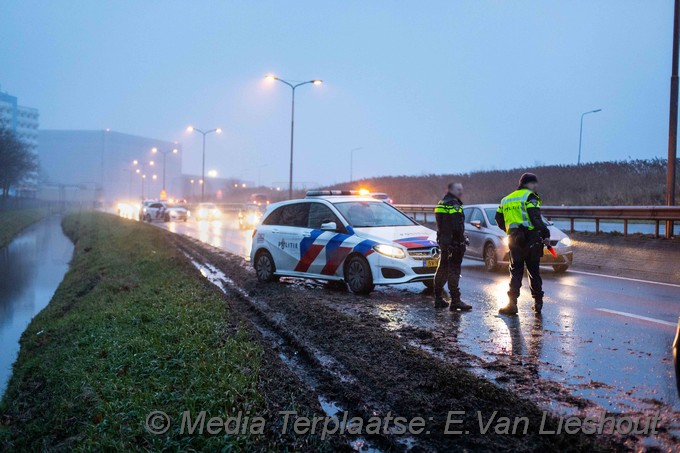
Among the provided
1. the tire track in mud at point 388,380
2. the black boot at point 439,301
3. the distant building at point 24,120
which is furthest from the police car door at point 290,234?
the distant building at point 24,120

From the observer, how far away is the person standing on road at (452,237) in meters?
9.12

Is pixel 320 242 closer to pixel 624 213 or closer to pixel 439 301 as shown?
pixel 439 301

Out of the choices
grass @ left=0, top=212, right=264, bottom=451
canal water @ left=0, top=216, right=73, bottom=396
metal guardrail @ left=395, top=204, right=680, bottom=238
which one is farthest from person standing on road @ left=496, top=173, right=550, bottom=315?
metal guardrail @ left=395, top=204, right=680, bottom=238

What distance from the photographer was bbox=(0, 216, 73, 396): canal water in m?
12.5

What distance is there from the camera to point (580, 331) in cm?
775

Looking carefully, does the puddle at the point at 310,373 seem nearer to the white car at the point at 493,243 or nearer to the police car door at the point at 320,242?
the police car door at the point at 320,242

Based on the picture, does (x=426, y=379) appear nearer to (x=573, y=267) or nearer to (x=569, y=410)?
(x=569, y=410)

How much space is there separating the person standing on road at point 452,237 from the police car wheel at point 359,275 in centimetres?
160

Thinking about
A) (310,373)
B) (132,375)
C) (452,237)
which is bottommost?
(132,375)

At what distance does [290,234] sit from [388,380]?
709cm

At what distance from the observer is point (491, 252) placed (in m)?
15.5

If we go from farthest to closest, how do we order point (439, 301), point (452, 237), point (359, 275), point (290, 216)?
1. point (290, 216)
2. point (359, 275)
3. point (439, 301)
4. point (452, 237)

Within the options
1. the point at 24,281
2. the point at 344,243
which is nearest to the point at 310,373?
the point at 344,243

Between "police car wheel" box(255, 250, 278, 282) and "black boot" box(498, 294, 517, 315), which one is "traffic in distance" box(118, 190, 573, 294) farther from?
"black boot" box(498, 294, 517, 315)
